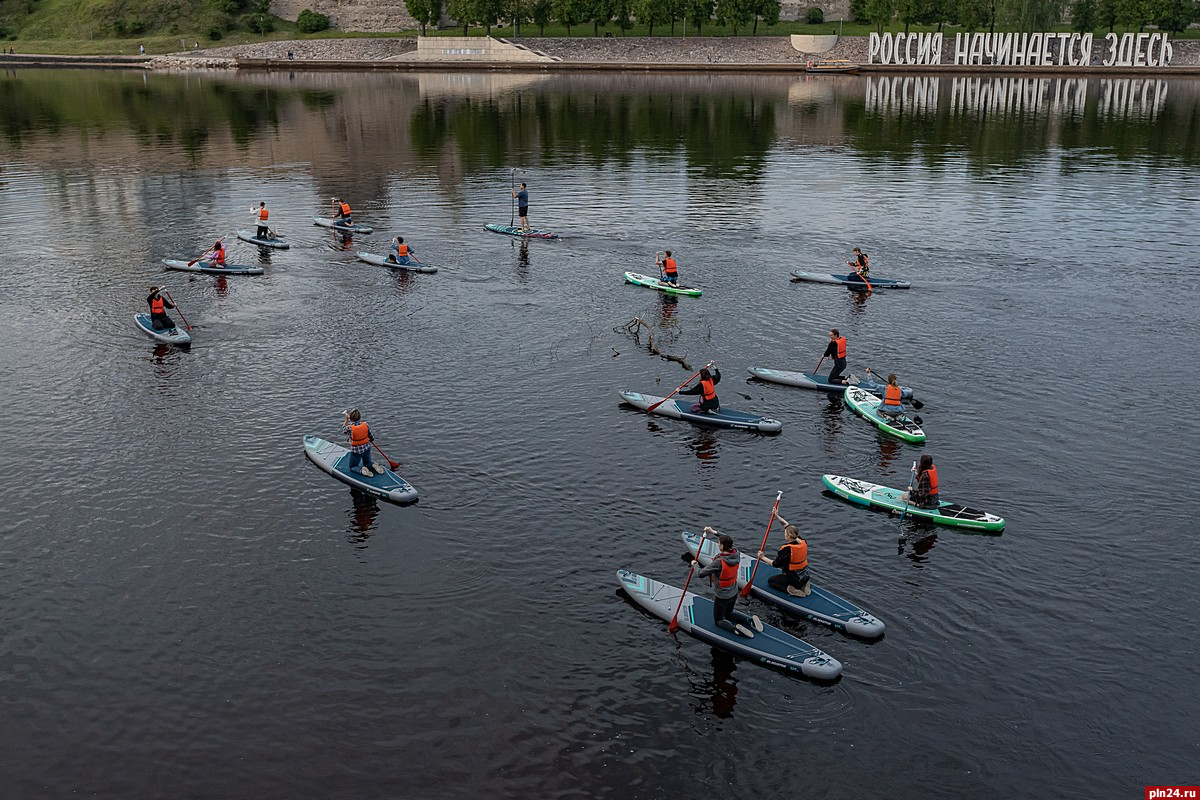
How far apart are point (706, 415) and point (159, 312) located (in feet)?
99.4

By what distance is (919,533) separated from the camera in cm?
3753

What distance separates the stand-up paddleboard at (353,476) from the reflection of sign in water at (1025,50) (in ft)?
595

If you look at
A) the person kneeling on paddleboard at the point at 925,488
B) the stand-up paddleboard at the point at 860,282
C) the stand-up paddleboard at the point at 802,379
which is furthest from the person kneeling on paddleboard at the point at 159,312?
the person kneeling on paddleboard at the point at 925,488

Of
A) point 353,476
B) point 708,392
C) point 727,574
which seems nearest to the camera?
point 727,574

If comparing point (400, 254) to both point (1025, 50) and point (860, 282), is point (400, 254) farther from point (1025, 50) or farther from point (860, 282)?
point (1025, 50)

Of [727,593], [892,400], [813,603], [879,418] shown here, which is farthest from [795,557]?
[892,400]

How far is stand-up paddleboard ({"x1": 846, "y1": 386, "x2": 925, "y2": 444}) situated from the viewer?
44.3m

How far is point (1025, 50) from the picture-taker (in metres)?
192

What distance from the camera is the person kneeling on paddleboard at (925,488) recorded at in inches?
1490

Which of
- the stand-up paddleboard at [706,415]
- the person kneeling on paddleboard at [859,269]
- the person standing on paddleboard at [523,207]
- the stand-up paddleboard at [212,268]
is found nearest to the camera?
the stand-up paddleboard at [706,415]

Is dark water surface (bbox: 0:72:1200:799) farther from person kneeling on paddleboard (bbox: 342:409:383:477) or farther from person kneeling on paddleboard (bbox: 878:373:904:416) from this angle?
person kneeling on paddleboard (bbox: 342:409:383:477)

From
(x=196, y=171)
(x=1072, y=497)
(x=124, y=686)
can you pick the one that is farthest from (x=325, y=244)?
(x=1072, y=497)

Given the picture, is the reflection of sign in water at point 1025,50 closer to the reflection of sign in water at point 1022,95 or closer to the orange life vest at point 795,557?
the reflection of sign in water at point 1022,95

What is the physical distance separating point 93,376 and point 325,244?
91.0 feet
